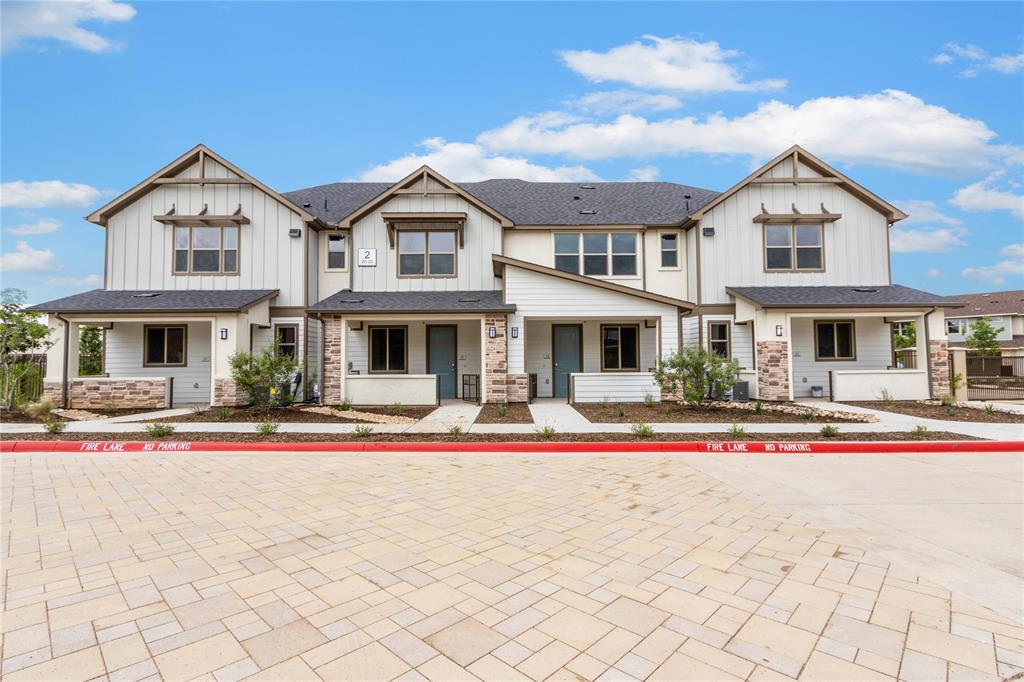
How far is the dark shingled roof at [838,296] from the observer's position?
614 inches

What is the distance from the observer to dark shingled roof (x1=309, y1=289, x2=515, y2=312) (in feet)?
50.4

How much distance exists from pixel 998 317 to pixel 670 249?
118ft

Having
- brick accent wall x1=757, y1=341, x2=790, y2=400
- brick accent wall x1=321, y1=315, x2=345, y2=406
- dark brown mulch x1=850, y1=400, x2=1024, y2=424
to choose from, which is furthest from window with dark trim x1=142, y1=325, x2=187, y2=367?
dark brown mulch x1=850, y1=400, x2=1024, y2=424

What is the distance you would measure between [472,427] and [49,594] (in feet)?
26.0

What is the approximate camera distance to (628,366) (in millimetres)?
18281

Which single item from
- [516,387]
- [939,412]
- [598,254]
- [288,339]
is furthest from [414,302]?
[939,412]

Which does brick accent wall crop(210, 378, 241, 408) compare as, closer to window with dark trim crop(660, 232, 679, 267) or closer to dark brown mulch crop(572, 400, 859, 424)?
dark brown mulch crop(572, 400, 859, 424)

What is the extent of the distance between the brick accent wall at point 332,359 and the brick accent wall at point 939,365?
1823cm

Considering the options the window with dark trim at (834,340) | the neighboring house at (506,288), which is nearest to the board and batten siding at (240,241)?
the neighboring house at (506,288)

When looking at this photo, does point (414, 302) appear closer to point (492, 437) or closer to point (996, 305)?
point (492, 437)

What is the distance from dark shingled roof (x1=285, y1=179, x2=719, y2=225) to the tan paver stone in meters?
16.5

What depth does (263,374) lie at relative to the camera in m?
13.0

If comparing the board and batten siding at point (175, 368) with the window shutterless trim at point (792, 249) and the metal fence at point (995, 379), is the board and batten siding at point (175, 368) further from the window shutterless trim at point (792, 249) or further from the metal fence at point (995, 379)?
the metal fence at point (995, 379)

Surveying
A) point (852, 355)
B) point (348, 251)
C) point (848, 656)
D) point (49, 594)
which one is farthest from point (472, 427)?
point (852, 355)
